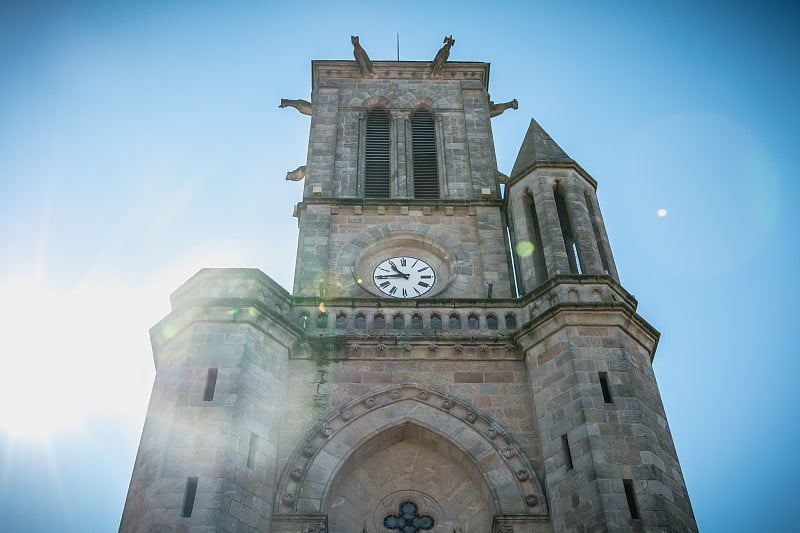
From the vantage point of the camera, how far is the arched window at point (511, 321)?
1806 cm

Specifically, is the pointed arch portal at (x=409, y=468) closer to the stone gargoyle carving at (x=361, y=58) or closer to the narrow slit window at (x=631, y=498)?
the narrow slit window at (x=631, y=498)

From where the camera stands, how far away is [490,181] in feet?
78.4

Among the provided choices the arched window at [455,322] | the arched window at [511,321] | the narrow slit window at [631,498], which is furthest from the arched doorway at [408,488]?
the arched window at [511,321]

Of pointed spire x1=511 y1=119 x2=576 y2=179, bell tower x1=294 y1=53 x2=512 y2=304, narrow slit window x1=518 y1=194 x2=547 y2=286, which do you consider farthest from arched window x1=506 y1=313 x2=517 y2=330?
pointed spire x1=511 y1=119 x2=576 y2=179

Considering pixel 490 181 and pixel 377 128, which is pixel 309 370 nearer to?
pixel 490 181

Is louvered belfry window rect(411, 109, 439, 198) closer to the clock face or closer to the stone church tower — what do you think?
the stone church tower

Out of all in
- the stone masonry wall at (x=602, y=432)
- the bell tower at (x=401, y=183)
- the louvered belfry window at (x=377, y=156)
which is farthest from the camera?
the louvered belfry window at (x=377, y=156)

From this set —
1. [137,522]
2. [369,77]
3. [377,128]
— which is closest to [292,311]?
[137,522]

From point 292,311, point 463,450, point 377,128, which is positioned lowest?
point 463,450

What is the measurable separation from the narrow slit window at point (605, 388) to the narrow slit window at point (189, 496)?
6379mm

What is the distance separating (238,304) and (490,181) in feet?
30.2

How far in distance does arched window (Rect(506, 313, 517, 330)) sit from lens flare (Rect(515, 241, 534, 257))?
199 cm

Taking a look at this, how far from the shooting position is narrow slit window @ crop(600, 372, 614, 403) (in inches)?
613

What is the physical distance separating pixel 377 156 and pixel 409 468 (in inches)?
415
